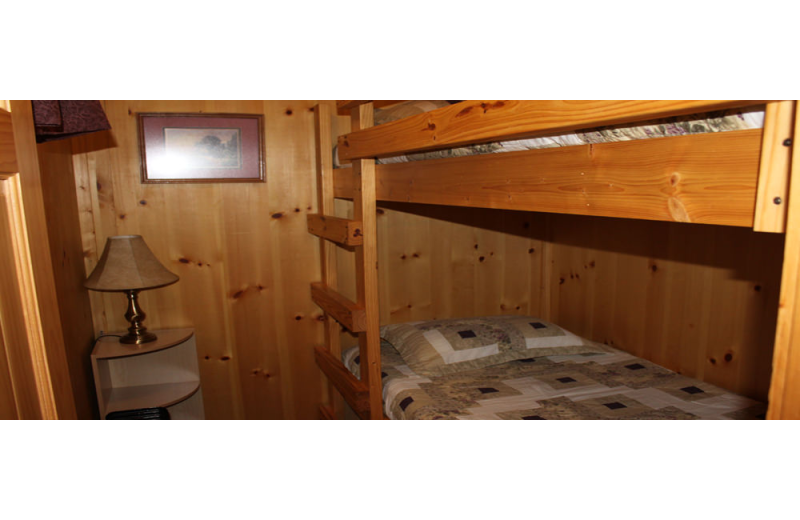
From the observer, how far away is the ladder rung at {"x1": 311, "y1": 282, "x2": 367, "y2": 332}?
1.95 m

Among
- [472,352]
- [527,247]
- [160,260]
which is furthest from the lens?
[527,247]

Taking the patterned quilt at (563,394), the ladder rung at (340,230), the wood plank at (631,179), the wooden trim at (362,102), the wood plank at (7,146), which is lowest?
the patterned quilt at (563,394)

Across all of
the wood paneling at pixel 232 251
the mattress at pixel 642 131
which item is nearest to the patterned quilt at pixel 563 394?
the wood paneling at pixel 232 251

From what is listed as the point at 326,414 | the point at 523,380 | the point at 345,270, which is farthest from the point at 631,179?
the point at 326,414

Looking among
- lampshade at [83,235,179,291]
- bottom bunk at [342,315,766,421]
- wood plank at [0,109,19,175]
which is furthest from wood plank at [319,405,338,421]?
wood plank at [0,109,19,175]

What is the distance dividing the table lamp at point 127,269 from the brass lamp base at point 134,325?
0.01m

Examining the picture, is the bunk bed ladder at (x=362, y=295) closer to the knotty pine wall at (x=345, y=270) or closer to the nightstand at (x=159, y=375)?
the knotty pine wall at (x=345, y=270)

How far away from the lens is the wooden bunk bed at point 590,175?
2.17ft

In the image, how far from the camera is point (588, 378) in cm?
207

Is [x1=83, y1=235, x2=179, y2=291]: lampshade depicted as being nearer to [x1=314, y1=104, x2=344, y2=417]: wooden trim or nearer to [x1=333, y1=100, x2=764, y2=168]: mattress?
[x1=314, y1=104, x2=344, y2=417]: wooden trim

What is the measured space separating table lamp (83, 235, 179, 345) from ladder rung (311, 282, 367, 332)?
652mm
